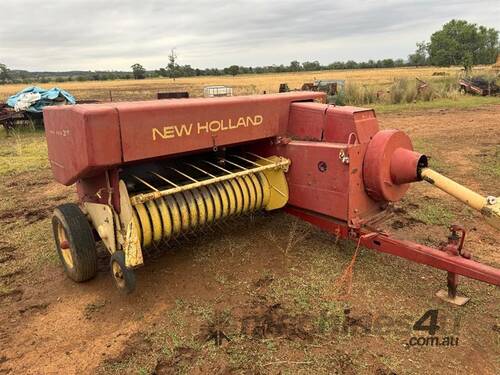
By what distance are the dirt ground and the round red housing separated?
736 millimetres

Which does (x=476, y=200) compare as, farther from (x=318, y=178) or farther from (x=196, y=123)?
(x=196, y=123)

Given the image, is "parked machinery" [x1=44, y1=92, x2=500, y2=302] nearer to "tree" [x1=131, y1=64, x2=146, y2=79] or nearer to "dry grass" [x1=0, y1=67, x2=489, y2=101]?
"dry grass" [x1=0, y1=67, x2=489, y2=101]

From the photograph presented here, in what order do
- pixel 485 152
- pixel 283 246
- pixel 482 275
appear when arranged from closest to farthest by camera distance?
pixel 482 275, pixel 283 246, pixel 485 152

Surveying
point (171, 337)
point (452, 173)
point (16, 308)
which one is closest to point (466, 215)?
point (452, 173)

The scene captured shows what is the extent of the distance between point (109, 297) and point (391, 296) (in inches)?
88.4

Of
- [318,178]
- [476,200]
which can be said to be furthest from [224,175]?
[476,200]

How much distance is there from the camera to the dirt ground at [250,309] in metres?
2.66

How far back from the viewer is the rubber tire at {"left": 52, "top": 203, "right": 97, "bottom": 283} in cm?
348

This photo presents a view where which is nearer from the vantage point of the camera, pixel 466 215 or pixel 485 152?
pixel 466 215

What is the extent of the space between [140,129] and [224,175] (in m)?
0.93

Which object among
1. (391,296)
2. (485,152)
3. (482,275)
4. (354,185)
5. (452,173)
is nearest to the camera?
(482,275)

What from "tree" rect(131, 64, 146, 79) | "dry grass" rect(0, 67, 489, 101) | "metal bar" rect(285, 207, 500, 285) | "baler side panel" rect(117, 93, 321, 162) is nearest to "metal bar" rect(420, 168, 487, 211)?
"metal bar" rect(285, 207, 500, 285)

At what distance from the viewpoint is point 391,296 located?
3.29 meters

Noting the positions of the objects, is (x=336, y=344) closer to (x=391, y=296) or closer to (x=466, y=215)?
(x=391, y=296)
